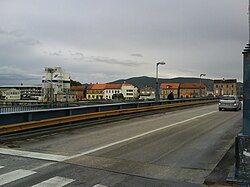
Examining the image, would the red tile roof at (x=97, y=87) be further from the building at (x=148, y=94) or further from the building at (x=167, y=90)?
the building at (x=167, y=90)

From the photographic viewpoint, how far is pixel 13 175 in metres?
7.88

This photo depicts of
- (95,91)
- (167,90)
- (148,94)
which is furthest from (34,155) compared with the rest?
(95,91)

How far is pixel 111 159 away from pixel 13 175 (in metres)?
2.79

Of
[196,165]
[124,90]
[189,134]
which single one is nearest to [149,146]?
[196,165]

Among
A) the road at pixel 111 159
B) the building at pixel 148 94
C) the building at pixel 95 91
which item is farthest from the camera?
the building at pixel 95 91

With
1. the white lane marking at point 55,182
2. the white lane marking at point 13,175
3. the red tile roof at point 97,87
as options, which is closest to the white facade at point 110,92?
the red tile roof at point 97,87

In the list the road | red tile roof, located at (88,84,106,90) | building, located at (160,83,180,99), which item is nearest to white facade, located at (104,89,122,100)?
red tile roof, located at (88,84,106,90)

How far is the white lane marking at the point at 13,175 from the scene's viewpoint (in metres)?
7.45

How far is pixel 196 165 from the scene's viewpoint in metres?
9.40

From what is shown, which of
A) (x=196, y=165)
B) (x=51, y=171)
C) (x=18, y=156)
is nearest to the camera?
(x=51, y=171)

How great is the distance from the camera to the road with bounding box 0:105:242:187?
25.3 ft

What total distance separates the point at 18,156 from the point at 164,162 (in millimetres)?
3855

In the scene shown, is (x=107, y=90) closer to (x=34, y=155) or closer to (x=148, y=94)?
(x=148, y=94)

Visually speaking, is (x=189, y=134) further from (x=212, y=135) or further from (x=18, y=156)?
(x=18, y=156)
